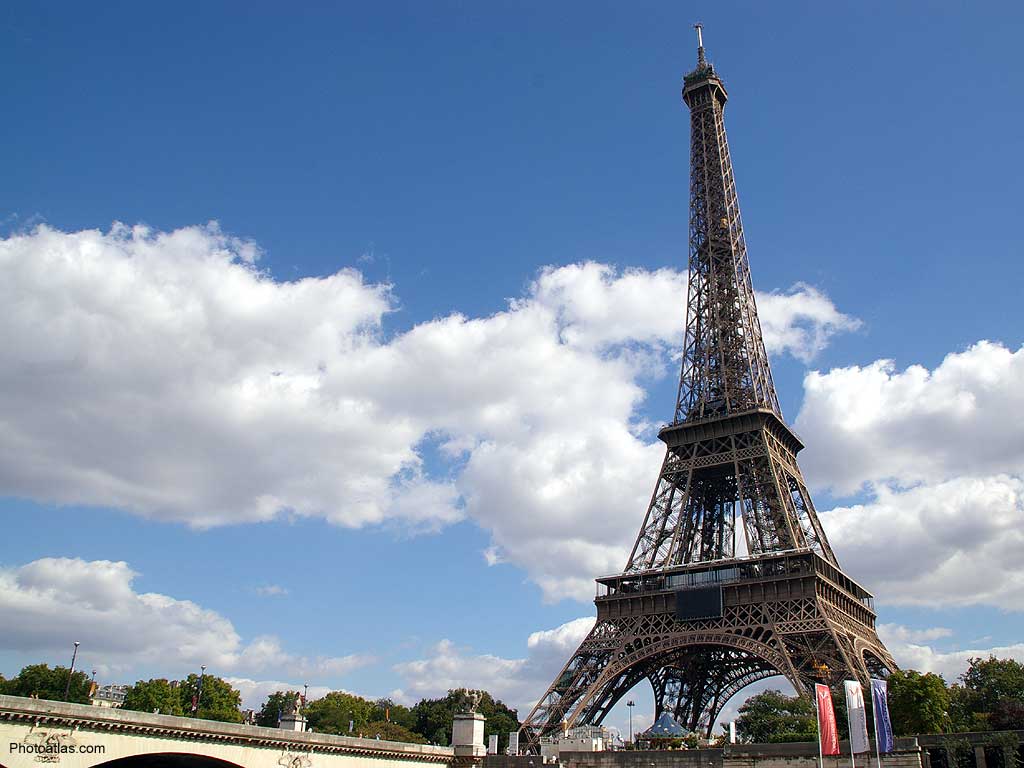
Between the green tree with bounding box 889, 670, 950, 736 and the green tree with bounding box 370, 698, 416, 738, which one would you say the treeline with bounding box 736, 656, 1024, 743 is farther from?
the green tree with bounding box 370, 698, 416, 738

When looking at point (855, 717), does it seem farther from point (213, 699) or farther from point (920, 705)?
point (213, 699)

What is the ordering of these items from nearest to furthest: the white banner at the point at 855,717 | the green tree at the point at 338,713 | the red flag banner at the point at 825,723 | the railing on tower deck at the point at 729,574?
1. the white banner at the point at 855,717
2. the red flag banner at the point at 825,723
3. the railing on tower deck at the point at 729,574
4. the green tree at the point at 338,713

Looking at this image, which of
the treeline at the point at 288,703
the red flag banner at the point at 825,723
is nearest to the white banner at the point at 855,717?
the red flag banner at the point at 825,723

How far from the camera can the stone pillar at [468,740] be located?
1996 inches

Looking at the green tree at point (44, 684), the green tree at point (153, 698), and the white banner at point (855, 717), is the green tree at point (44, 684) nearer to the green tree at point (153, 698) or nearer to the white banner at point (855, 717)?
the green tree at point (153, 698)

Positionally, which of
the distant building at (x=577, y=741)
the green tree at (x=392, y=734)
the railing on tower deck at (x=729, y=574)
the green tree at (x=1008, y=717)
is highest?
the railing on tower deck at (x=729, y=574)

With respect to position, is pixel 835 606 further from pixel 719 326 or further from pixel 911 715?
pixel 719 326

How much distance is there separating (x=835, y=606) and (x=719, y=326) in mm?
31565

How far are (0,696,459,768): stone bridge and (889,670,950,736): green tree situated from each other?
3151cm

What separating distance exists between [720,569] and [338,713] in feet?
200

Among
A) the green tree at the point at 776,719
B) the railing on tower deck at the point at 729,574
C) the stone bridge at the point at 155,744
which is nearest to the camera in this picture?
the stone bridge at the point at 155,744

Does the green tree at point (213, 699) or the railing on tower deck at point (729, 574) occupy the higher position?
the railing on tower deck at point (729, 574)

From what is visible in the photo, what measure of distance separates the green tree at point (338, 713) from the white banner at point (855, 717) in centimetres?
7550

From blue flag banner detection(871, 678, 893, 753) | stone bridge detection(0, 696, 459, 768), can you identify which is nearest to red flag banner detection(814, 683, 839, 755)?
blue flag banner detection(871, 678, 893, 753)
